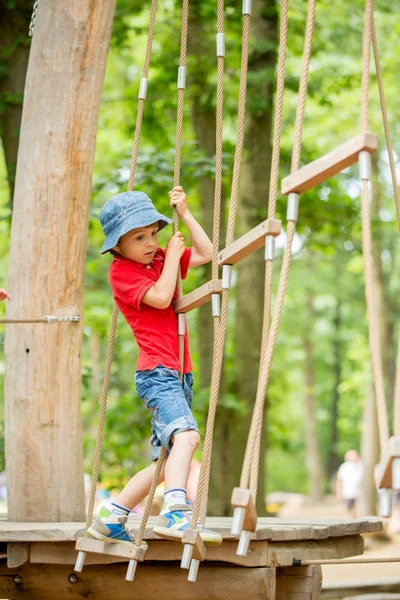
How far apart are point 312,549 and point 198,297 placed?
3.92ft

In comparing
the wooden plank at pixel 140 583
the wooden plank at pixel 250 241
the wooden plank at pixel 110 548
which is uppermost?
the wooden plank at pixel 250 241

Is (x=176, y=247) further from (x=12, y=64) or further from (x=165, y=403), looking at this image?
(x=12, y=64)

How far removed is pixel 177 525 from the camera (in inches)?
129

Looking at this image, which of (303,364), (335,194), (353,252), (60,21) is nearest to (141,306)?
(60,21)

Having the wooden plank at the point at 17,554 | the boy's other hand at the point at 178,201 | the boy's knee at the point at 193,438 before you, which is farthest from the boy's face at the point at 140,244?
the wooden plank at the point at 17,554

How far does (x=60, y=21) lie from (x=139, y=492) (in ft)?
7.74

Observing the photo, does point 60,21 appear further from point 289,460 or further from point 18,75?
point 289,460

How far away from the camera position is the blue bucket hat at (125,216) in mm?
3613

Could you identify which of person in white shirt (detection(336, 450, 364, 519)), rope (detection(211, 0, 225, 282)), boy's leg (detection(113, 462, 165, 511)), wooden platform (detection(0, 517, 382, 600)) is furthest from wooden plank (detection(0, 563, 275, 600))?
person in white shirt (detection(336, 450, 364, 519))

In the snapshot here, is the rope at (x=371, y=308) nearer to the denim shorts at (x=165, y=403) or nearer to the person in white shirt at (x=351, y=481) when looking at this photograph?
the denim shorts at (x=165, y=403)

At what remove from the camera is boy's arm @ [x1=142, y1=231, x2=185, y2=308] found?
11.5 feet

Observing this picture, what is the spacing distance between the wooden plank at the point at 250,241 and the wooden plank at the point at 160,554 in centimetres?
115

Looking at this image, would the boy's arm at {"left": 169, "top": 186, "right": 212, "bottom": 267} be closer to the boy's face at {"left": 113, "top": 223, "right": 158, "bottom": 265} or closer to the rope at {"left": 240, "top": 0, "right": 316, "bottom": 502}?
the boy's face at {"left": 113, "top": 223, "right": 158, "bottom": 265}

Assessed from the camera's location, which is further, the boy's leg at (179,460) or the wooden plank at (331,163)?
the boy's leg at (179,460)
